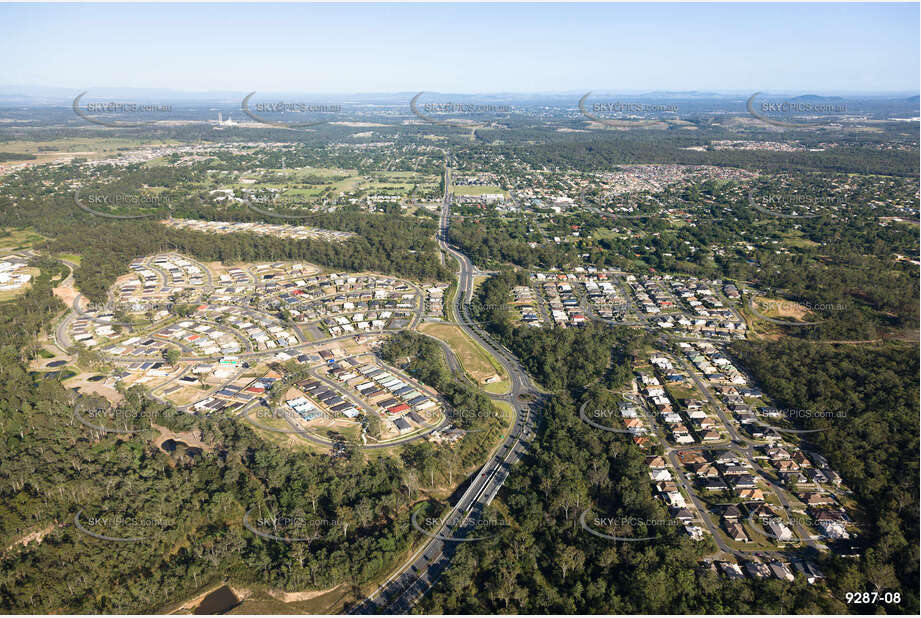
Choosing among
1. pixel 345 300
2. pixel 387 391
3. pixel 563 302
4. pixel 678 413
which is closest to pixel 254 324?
pixel 345 300

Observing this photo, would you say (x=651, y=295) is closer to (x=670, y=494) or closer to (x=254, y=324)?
(x=670, y=494)

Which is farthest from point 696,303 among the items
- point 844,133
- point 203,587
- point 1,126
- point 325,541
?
point 1,126

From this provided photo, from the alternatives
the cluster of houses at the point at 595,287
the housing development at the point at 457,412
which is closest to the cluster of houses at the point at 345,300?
the housing development at the point at 457,412

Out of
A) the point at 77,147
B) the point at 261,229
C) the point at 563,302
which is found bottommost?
the point at 563,302

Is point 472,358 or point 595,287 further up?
point 595,287

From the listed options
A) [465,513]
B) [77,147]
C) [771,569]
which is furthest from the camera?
[77,147]

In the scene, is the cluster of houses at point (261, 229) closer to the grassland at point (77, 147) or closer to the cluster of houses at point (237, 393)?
the cluster of houses at point (237, 393)

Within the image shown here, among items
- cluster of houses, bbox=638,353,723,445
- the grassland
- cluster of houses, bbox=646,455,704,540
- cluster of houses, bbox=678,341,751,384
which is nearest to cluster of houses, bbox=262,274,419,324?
cluster of houses, bbox=638,353,723,445
